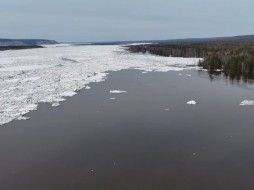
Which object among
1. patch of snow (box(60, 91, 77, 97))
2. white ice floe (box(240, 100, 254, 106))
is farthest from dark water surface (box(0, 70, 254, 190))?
patch of snow (box(60, 91, 77, 97))

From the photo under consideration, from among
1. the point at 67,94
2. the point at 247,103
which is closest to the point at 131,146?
the point at 247,103

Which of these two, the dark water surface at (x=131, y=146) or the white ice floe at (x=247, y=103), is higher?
the white ice floe at (x=247, y=103)

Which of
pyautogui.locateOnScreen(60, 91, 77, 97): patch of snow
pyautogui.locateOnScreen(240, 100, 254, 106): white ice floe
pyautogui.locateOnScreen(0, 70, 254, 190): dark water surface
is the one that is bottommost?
pyautogui.locateOnScreen(0, 70, 254, 190): dark water surface

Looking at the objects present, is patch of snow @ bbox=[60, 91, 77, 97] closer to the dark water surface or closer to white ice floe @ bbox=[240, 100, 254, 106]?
the dark water surface

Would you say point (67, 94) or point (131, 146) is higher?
point (67, 94)

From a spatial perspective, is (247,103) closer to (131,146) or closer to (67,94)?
(131,146)

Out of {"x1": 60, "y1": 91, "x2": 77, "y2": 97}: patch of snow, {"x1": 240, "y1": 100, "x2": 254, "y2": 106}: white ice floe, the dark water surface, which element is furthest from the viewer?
{"x1": 60, "y1": 91, "x2": 77, "y2": 97}: patch of snow

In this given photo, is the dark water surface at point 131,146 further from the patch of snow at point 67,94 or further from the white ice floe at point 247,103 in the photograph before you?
the patch of snow at point 67,94

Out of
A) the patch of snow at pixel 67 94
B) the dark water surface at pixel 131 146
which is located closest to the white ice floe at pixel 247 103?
the dark water surface at pixel 131 146
